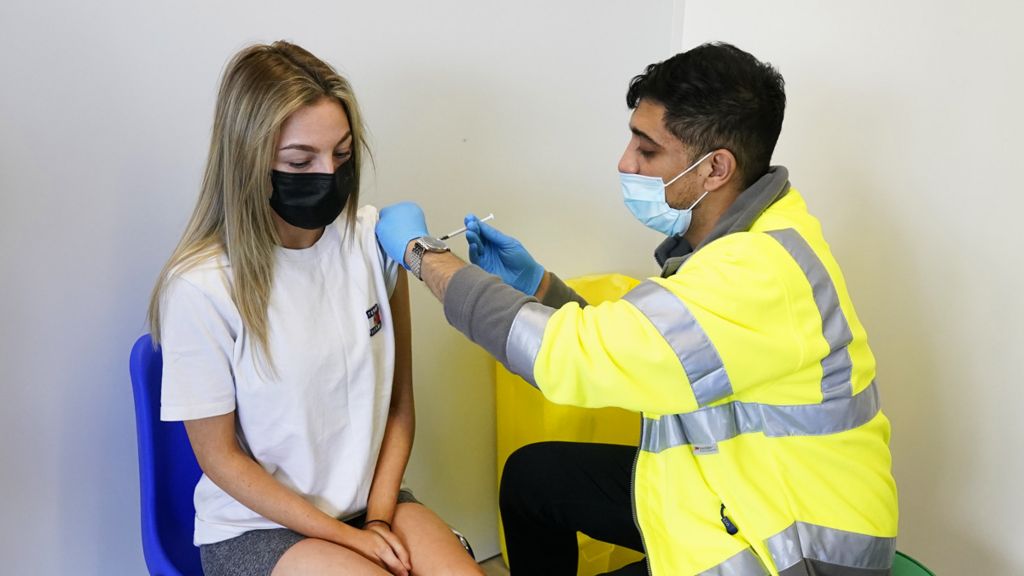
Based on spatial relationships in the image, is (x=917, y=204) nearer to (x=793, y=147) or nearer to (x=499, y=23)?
(x=793, y=147)

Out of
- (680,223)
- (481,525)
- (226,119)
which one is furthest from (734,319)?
(481,525)

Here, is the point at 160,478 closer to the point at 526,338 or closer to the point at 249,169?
the point at 249,169

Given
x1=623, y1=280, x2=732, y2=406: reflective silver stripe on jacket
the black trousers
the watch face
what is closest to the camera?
x1=623, y1=280, x2=732, y2=406: reflective silver stripe on jacket

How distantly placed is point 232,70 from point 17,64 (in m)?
0.36

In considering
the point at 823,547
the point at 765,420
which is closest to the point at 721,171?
the point at 765,420

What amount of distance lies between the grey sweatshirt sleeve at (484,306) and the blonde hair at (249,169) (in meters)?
0.31

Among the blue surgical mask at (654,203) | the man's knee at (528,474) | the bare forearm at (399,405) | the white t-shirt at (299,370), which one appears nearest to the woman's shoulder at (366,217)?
the white t-shirt at (299,370)

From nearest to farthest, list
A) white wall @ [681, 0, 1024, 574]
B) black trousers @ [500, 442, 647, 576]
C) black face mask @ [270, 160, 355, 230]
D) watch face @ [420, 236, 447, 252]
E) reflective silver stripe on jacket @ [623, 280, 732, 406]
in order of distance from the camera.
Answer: reflective silver stripe on jacket @ [623, 280, 732, 406] → black face mask @ [270, 160, 355, 230] → watch face @ [420, 236, 447, 252] → black trousers @ [500, 442, 647, 576] → white wall @ [681, 0, 1024, 574]

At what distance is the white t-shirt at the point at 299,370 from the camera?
1219mm

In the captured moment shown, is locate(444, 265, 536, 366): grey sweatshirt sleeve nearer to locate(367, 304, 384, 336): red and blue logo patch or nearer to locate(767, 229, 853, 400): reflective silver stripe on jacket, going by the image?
locate(367, 304, 384, 336): red and blue logo patch

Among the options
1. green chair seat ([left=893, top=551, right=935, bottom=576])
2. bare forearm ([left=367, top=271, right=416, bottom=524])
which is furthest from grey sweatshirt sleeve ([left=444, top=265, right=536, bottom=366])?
green chair seat ([left=893, top=551, right=935, bottom=576])

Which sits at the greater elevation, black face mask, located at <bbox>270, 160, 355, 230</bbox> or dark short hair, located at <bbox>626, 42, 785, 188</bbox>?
dark short hair, located at <bbox>626, 42, 785, 188</bbox>

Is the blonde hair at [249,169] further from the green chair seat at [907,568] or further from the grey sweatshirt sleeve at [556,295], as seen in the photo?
the green chair seat at [907,568]

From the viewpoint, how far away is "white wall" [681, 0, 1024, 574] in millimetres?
1637
